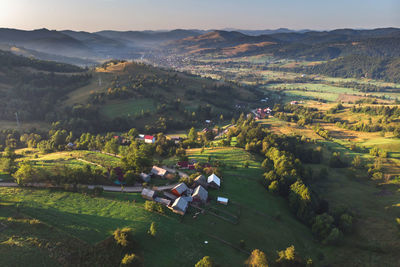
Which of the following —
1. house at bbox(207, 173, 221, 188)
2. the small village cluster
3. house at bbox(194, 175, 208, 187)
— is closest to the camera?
the small village cluster

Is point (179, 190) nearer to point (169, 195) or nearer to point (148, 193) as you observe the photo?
point (169, 195)

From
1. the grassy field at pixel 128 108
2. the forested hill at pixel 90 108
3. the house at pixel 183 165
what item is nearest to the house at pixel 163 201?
the house at pixel 183 165

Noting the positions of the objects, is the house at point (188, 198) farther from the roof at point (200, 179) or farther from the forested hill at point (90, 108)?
the forested hill at point (90, 108)

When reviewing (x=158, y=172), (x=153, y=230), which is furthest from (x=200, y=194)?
(x=158, y=172)

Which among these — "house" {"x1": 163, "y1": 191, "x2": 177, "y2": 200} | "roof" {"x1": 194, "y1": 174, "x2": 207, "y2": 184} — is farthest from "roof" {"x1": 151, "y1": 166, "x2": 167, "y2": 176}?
"roof" {"x1": 194, "y1": 174, "x2": 207, "y2": 184}

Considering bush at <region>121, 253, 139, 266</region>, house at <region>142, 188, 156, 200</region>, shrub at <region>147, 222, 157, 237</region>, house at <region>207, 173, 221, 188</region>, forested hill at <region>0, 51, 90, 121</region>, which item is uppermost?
forested hill at <region>0, 51, 90, 121</region>

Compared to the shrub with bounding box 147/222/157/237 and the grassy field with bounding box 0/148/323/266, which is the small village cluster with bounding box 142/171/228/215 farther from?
the shrub with bounding box 147/222/157/237

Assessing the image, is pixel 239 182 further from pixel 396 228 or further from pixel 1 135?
pixel 1 135
